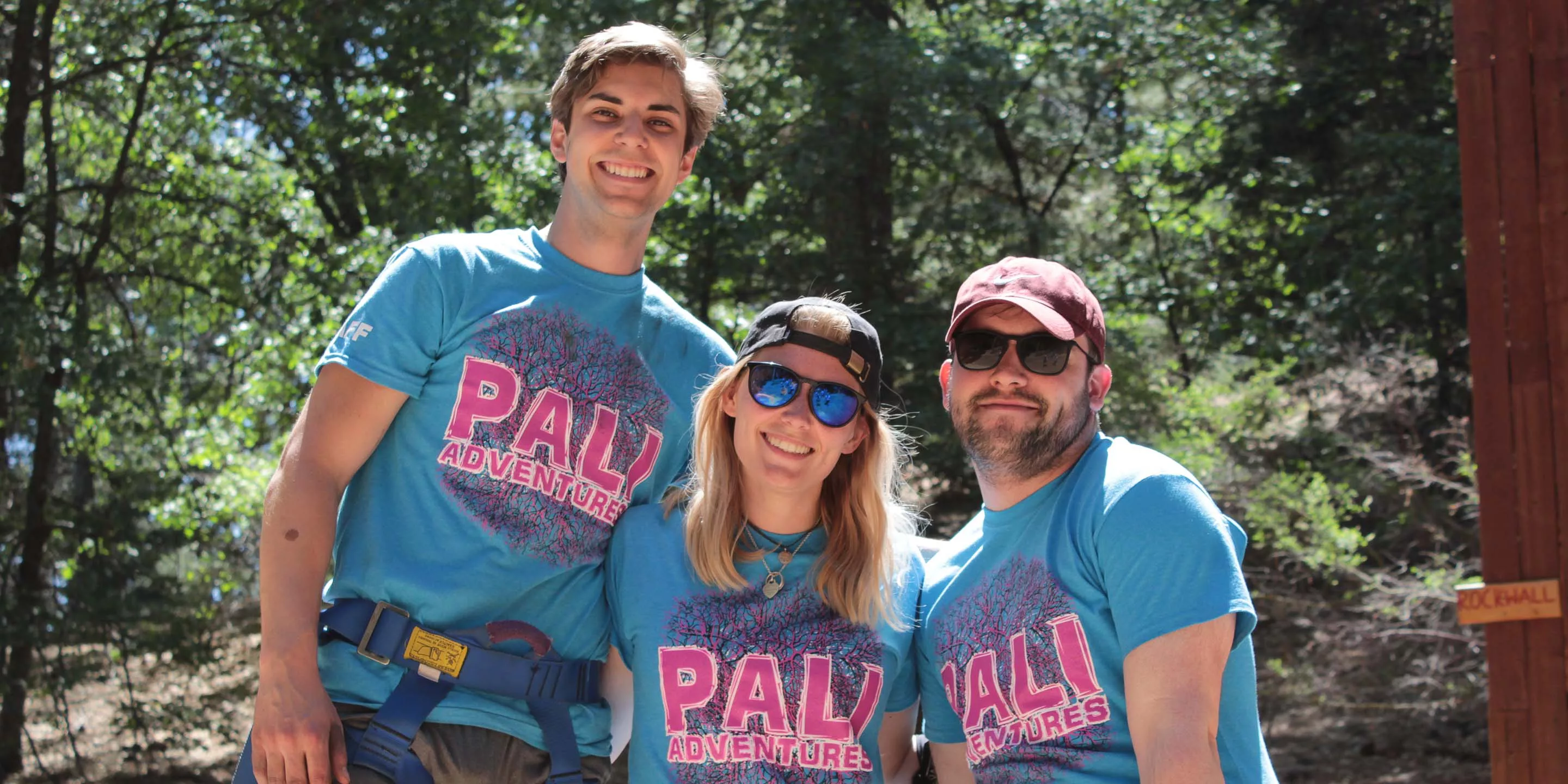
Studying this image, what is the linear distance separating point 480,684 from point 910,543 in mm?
1021

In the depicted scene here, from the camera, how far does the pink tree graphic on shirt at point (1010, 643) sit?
2.50 metres

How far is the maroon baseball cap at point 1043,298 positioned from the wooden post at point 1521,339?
193cm

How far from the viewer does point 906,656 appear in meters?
2.79

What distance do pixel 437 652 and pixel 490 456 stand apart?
0.37 meters

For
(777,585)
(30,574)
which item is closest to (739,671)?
(777,585)

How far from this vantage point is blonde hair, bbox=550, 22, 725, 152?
275 cm

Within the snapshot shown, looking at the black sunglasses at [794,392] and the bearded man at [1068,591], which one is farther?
the black sunglasses at [794,392]

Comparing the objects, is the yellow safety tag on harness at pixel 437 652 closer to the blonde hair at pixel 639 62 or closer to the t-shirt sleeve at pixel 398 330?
the t-shirt sleeve at pixel 398 330

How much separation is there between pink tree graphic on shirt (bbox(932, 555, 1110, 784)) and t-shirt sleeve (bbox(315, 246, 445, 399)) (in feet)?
3.79

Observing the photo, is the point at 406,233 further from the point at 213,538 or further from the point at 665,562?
the point at 665,562

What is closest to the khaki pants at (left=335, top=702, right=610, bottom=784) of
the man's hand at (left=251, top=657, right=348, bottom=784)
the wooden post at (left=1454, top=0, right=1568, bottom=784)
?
the man's hand at (left=251, top=657, right=348, bottom=784)

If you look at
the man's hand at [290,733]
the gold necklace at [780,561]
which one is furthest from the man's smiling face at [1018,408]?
the man's hand at [290,733]

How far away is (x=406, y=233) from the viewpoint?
345 inches

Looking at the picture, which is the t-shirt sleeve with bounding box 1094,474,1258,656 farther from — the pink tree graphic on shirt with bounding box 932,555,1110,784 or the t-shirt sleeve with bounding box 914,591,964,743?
the t-shirt sleeve with bounding box 914,591,964,743
